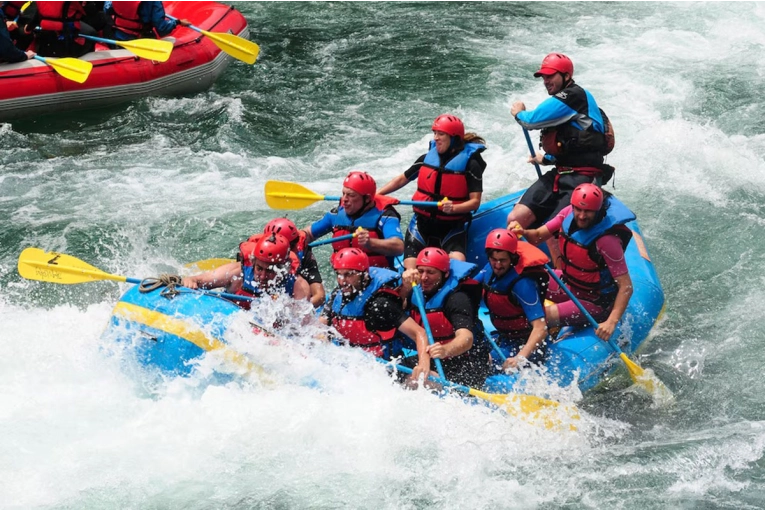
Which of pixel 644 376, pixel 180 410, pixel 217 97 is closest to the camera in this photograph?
pixel 180 410

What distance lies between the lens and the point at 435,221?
6.59m

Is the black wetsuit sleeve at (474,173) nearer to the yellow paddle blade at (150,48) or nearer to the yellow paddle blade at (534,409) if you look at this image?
the yellow paddle blade at (534,409)

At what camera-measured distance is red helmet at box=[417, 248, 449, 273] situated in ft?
17.7

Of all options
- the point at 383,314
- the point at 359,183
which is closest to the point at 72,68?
the point at 359,183

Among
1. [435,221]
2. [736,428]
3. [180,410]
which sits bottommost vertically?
[736,428]

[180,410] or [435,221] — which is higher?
[435,221]

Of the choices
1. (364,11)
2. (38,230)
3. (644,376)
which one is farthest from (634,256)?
(364,11)

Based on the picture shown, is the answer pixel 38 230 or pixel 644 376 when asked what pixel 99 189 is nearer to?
pixel 38 230

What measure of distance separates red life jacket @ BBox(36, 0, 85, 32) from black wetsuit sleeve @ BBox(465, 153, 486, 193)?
5.79m

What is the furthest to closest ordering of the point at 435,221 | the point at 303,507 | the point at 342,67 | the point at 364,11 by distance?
the point at 364,11 → the point at 342,67 → the point at 435,221 → the point at 303,507

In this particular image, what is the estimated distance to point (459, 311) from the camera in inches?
213

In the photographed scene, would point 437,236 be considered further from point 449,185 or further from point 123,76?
point 123,76

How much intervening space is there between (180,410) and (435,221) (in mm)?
2178

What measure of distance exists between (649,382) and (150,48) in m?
6.77
